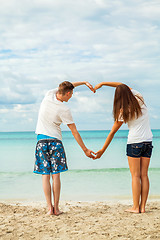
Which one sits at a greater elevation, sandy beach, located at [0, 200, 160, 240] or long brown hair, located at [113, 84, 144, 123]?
long brown hair, located at [113, 84, 144, 123]

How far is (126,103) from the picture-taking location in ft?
12.6

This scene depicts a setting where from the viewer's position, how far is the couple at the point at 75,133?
3881mm

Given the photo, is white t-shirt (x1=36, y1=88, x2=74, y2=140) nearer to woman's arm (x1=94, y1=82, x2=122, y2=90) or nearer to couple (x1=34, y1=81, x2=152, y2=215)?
couple (x1=34, y1=81, x2=152, y2=215)

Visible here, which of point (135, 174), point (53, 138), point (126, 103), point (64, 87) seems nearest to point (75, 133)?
point (53, 138)

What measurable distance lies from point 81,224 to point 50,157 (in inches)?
38.0

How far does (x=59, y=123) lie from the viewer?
402 centimetres

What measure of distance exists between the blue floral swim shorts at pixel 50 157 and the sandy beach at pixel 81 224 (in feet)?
2.07

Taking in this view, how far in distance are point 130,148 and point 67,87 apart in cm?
118

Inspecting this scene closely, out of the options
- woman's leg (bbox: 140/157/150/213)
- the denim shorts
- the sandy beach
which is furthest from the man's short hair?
the sandy beach

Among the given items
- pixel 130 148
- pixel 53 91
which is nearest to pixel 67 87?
pixel 53 91

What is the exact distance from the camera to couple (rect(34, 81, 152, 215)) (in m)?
3.88

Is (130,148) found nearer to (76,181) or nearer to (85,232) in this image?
(85,232)

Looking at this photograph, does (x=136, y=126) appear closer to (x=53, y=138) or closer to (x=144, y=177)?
(x=144, y=177)

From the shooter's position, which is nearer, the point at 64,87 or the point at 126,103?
the point at 126,103
